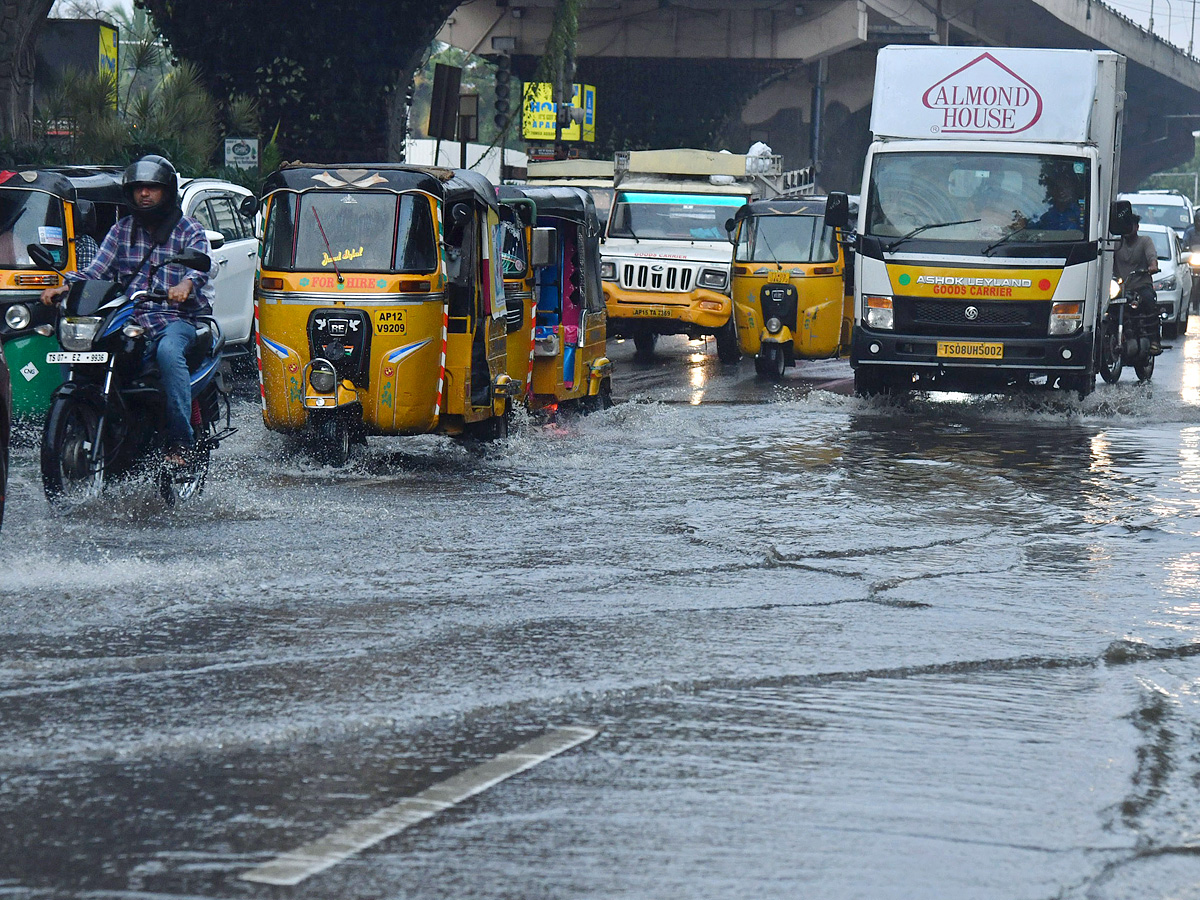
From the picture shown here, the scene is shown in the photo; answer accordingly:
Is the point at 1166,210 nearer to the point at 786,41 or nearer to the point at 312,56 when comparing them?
the point at 786,41

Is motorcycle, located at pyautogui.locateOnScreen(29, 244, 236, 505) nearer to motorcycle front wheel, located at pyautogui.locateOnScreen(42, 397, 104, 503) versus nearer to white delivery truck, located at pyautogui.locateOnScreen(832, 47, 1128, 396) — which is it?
motorcycle front wheel, located at pyautogui.locateOnScreen(42, 397, 104, 503)

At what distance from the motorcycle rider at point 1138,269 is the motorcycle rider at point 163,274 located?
13135 mm

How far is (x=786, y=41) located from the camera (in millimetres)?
49844

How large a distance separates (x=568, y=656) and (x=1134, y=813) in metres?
2.23

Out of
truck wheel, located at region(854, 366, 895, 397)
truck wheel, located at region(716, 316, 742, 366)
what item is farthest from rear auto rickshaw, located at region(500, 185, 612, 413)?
truck wheel, located at region(716, 316, 742, 366)

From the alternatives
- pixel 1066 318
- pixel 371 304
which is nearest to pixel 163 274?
pixel 371 304

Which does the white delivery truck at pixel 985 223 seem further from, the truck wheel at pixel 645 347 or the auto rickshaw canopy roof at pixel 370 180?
the truck wheel at pixel 645 347

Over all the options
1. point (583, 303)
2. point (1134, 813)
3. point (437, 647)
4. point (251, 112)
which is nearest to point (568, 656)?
point (437, 647)

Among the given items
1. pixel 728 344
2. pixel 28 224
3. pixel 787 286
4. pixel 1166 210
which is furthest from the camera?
pixel 1166 210

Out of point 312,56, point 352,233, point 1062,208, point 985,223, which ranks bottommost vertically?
point 352,233

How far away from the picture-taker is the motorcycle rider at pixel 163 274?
9492 millimetres

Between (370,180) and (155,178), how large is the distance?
243 centimetres

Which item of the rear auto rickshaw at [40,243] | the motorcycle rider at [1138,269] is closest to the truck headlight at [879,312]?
the motorcycle rider at [1138,269]

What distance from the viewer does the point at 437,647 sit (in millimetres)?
6473
